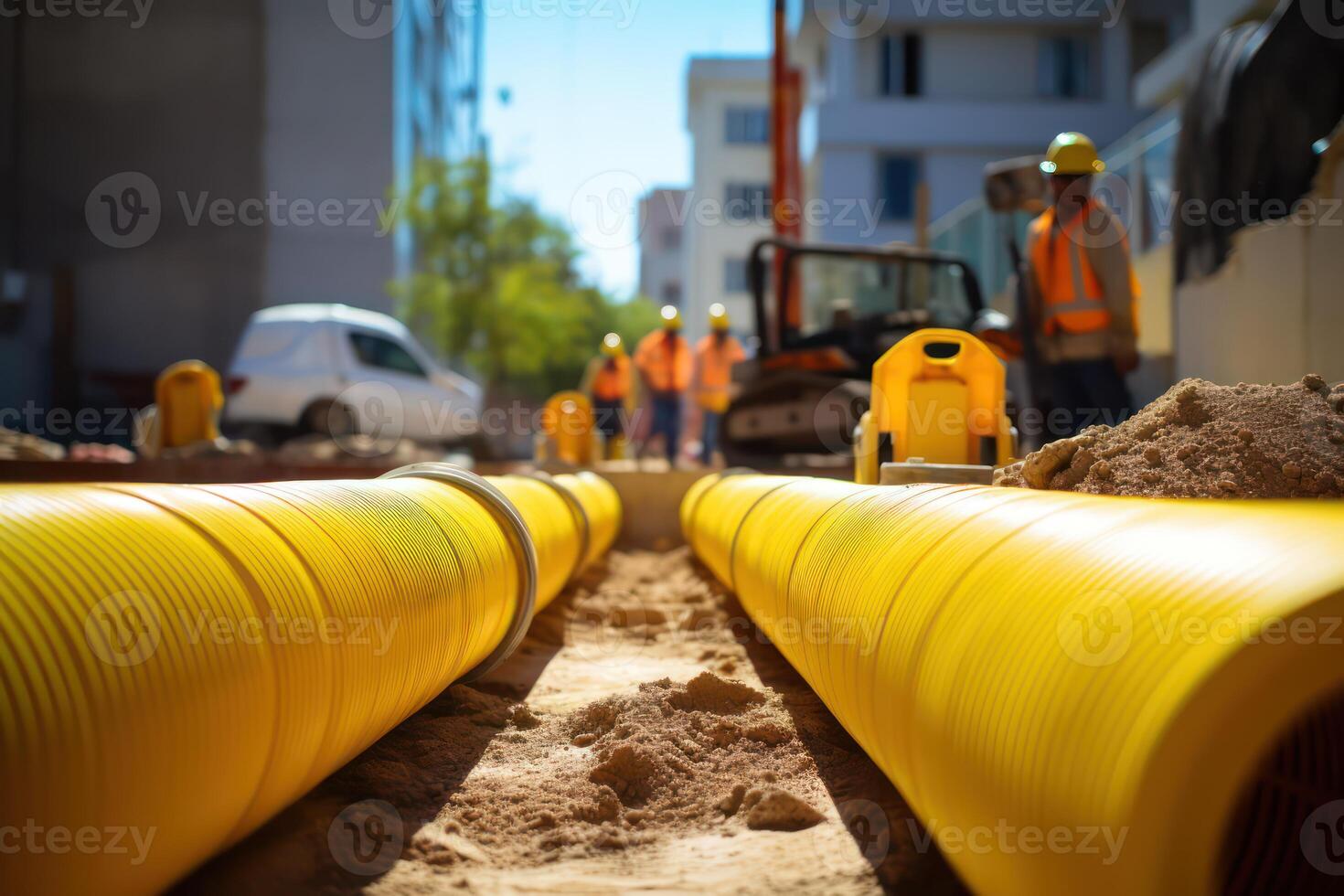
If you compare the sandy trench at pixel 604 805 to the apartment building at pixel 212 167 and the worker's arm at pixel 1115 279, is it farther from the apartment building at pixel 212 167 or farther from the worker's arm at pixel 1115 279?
the apartment building at pixel 212 167

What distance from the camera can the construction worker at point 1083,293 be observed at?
6551 mm

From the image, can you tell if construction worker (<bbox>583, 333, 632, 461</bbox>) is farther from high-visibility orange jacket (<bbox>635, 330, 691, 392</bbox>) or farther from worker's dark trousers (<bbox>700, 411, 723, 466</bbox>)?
worker's dark trousers (<bbox>700, 411, 723, 466</bbox>)

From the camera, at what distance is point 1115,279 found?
6.53 m

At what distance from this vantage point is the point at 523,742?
355 centimetres

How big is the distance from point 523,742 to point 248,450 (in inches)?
315

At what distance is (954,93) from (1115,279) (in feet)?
67.8

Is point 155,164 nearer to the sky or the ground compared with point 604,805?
nearer to the sky

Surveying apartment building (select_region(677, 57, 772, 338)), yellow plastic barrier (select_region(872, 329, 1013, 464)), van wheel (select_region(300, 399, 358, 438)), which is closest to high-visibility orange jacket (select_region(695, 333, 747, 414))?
A: van wheel (select_region(300, 399, 358, 438))

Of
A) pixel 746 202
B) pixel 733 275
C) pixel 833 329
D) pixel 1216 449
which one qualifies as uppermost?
pixel 746 202

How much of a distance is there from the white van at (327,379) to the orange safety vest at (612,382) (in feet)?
8.88

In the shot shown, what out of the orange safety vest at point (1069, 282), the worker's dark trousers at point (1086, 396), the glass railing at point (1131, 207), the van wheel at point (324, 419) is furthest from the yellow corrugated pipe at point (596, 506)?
the van wheel at point (324, 419)

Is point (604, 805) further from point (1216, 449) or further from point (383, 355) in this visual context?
point (383, 355)

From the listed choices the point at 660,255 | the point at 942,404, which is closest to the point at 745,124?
the point at 660,255

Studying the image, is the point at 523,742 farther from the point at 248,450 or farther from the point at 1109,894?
the point at 248,450
